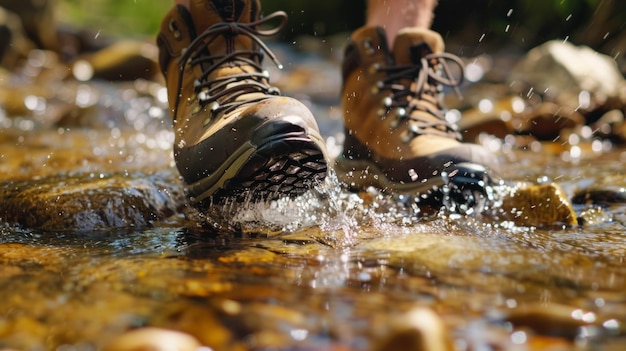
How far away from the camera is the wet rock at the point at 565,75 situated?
5176 mm

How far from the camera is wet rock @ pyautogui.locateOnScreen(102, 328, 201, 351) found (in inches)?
30.9

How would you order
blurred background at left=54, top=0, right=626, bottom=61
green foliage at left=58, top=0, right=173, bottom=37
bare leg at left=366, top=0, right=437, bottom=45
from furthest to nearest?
green foliage at left=58, top=0, right=173, bottom=37 < blurred background at left=54, top=0, right=626, bottom=61 < bare leg at left=366, top=0, right=437, bottom=45

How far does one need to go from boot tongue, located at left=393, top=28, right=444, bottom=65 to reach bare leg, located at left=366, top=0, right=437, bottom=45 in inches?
5.2

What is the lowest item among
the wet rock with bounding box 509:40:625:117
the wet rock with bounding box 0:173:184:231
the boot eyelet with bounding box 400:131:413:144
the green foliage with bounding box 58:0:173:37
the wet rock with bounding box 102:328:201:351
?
the wet rock with bounding box 102:328:201:351

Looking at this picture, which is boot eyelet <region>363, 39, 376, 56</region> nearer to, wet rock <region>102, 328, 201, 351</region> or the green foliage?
wet rock <region>102, 328, 201, 351</region>

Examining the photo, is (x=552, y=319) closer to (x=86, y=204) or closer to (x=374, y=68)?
(x=86, y=204)

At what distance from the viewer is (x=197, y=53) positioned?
203 centimetres

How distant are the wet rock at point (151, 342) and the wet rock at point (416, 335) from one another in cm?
27

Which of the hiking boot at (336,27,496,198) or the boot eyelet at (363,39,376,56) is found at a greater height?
the boot eyelet at (363,39,376,56)

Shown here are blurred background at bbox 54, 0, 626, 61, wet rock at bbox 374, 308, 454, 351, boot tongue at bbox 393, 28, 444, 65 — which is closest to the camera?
wet rock at bbox 374, 308, 454, 351

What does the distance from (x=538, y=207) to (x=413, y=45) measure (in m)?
0.77

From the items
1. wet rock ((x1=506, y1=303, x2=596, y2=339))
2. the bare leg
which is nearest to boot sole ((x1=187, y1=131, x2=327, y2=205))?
wet rock ((x1=506, y1=303, x2=596, y2=339))

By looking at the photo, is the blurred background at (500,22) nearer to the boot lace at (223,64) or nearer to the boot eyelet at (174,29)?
the boot lace at (223,64)

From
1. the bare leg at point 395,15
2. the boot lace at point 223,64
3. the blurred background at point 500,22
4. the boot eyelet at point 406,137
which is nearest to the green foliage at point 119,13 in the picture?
the blurred background at point 500,22
